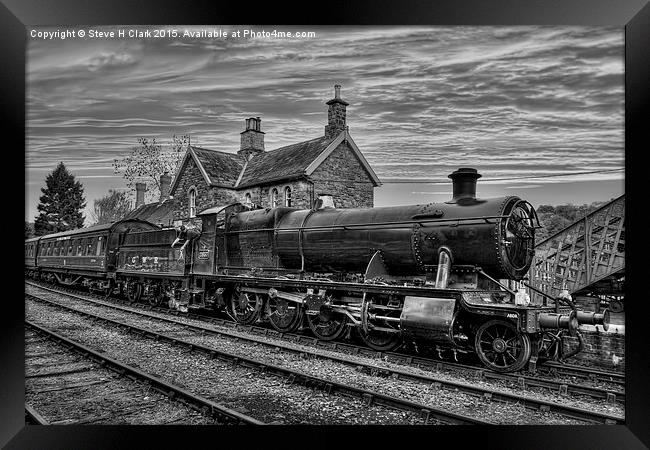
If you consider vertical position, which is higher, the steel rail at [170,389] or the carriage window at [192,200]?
the carriage window at [192,200]

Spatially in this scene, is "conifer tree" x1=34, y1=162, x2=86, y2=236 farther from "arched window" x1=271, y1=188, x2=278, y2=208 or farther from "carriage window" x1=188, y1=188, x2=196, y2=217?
"carriage window" x1=188, y1=188, x2=196, y2=217

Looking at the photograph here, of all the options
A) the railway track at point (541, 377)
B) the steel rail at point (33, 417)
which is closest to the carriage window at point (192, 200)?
the railway track at point (541, 377)

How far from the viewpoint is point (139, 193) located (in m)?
9.20

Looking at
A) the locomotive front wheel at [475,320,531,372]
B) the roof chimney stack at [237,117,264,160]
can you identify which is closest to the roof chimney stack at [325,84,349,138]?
the roof chimney stack at [237,117,264,160]

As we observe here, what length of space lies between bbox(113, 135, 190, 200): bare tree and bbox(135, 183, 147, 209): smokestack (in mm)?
103

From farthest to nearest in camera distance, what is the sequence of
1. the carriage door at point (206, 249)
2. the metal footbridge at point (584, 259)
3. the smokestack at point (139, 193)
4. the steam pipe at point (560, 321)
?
the carriage door at point (206, 249)
the smokestack at point (139, 193)
the metal footbridge at point (584, 259)
the steam pipe at point (560, 321)

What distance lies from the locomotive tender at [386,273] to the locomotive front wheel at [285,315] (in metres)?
0.03

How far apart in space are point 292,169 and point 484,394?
23.8ft

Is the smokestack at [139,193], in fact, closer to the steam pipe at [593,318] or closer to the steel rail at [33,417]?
the steel rail at [33,417]

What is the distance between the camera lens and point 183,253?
11.3m

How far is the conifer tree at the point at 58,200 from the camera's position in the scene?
5.93m

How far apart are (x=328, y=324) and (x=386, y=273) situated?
154cm
